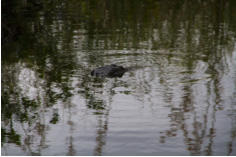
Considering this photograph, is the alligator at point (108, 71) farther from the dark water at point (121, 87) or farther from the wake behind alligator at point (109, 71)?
the dark water at point (121, 87)

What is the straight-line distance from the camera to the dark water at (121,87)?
5059 mm

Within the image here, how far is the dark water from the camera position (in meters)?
A: 5.06

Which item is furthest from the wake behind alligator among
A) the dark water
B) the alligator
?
the dark water

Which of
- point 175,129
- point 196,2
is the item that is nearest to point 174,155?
point 175,129

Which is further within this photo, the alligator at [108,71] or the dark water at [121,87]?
the alligator at [108,71]

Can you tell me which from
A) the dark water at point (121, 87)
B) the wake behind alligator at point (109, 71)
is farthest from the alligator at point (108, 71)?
the dark water at point (121, 87)

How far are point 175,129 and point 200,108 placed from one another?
785 mm

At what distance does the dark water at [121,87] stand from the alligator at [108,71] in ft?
0.35

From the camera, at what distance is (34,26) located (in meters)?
11.8

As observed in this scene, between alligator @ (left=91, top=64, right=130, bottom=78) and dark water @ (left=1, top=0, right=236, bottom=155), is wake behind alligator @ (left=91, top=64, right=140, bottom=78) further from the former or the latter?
dark water @ (left=1, top=0, right=236, bottom=155)

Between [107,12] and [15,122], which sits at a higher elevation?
[107,12]

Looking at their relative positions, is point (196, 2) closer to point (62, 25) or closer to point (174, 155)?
point (62, 25)

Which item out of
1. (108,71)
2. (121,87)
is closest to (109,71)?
(108,71)

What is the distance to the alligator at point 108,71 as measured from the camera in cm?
730
